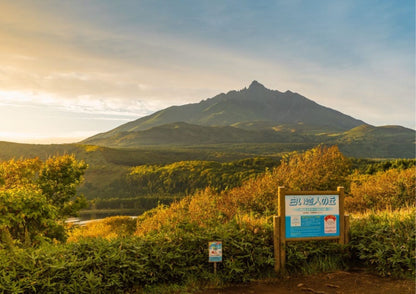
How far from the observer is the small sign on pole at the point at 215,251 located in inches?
299

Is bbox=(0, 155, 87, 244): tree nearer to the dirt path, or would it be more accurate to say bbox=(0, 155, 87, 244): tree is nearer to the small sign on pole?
the small sign on pole

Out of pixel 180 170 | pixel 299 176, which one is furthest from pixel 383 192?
pixel 180 170

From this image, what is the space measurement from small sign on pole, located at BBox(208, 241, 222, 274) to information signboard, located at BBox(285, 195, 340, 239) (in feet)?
5.56

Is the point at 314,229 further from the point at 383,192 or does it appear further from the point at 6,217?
the point at 383,192

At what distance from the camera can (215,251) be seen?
762 cm

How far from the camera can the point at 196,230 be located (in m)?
8.21

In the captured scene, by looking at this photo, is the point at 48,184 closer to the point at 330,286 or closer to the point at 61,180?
the point at 61,180

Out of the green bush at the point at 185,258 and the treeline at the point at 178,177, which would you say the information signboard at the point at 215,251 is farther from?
the treeline at the point at 178,177

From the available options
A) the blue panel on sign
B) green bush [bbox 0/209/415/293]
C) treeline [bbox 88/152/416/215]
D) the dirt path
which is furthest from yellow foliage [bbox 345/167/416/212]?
treeline [bbox 88/152/416/215]

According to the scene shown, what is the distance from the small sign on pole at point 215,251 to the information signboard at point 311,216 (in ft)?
5.56

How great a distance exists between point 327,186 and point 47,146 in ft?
598

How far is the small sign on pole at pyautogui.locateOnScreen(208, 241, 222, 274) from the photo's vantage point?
7586 mm

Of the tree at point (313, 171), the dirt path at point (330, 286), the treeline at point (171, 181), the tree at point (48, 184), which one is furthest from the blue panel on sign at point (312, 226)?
the treeline at point (171, 181)

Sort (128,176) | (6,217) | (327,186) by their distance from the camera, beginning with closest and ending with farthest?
(6,217), (327,186), (128,176)
